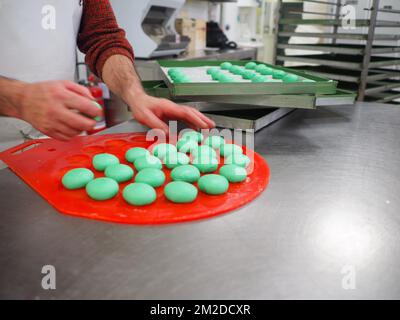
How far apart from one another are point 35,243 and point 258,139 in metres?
0.84

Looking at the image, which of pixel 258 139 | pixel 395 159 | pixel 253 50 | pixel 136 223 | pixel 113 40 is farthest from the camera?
pixel 253 50

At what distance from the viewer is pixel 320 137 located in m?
1.31

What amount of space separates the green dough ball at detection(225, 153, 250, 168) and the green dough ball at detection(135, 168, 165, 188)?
0.68 ft

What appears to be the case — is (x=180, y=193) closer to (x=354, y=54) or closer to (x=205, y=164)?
(x=205, y=164)

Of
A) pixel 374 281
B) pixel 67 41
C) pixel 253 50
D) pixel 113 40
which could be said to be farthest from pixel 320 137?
pixel 253 50

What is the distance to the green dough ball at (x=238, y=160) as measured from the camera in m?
0.97

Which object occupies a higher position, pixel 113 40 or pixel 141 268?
pixel 113 40

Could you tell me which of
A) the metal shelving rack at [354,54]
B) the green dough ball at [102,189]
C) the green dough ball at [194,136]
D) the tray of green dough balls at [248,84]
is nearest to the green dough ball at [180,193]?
the green dough ball at [102,189]

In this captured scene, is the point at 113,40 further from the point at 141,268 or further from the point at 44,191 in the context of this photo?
the point at 141,268

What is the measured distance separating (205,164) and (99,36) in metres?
0.91

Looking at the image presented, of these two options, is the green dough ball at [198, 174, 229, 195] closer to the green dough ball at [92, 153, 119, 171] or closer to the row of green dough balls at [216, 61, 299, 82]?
the green dough ball at [92, 153, 119, 171]

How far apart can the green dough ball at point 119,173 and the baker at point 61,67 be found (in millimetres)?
138

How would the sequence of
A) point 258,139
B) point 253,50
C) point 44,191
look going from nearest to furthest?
1. point 44,191
2. point 258,139
3. point 253,50

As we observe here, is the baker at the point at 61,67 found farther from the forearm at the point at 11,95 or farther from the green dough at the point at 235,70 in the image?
the green dough at the point at 235,70
